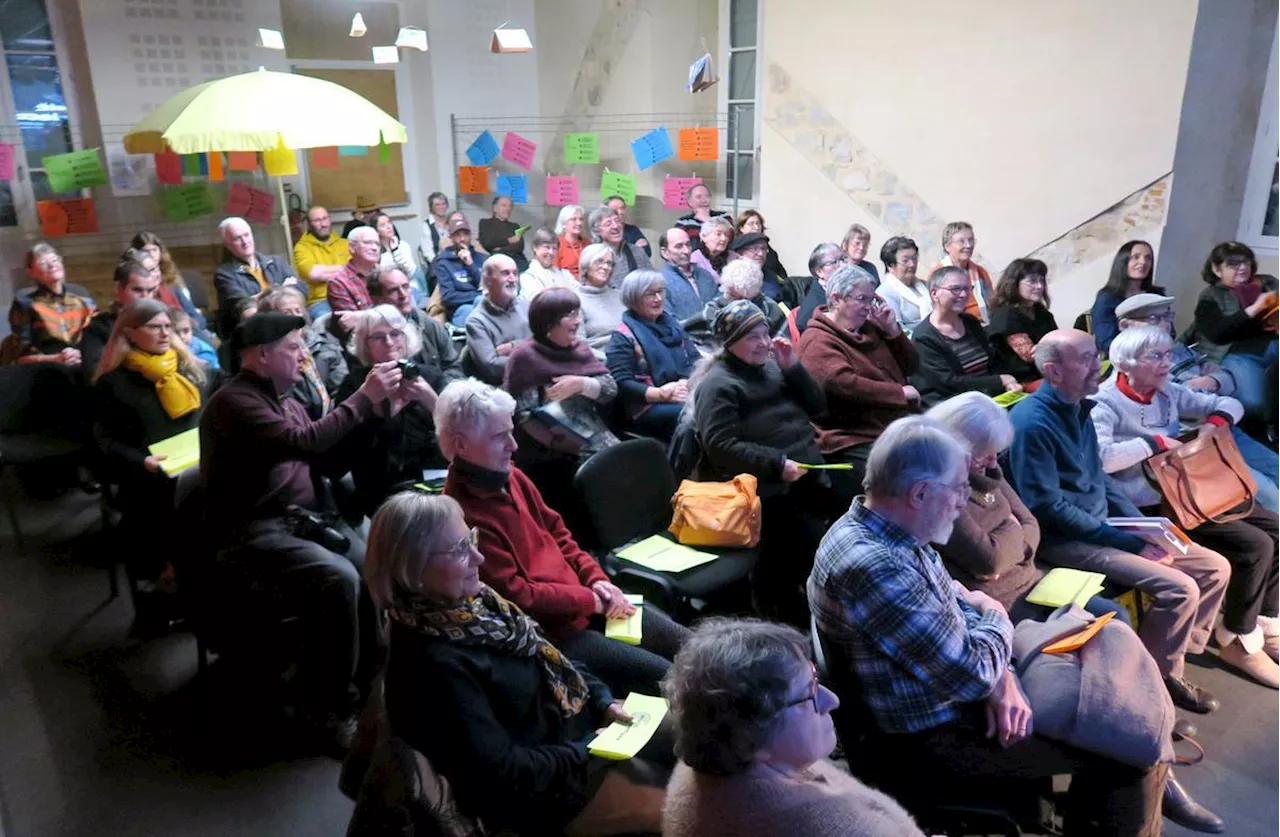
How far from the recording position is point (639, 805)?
75.9 inches

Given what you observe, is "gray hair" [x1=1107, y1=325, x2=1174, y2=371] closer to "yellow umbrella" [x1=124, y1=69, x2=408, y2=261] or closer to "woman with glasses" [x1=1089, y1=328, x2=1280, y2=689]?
"woman with glasses" [x1=1089, y1=328, x2=1280, y2=689]

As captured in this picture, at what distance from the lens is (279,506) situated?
2893mm

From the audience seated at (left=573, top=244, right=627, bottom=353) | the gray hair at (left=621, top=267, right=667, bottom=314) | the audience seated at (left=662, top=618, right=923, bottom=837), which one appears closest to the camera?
the audience seated at (left=662, top=618, right=923, bottom=837)

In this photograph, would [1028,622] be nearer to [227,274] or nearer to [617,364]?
[617,364]

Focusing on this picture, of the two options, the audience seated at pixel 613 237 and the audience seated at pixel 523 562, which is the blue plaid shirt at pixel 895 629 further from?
the audience seated at pixel 613 237

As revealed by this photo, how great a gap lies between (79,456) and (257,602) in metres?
1.96

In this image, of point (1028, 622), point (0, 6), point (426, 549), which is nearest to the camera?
point (426, 549)

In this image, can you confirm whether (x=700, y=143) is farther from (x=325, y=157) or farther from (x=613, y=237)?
(x=325, y=157)

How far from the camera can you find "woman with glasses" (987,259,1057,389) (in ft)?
15.2

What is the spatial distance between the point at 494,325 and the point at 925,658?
10.3ft

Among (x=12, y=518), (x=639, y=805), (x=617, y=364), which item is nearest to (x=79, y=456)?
(x=12, y=518)

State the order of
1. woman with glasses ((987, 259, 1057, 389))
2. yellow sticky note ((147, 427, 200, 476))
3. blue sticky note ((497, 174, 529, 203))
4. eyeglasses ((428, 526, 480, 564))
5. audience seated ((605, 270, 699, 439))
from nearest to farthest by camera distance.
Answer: eyeglasses ((428, 526, 480, 564)) < yellow sticky note ((147, 427, 200, 476)) < audience seated ((605, 270, 699, 439)) < woman with glasses ((987, 259, 1057, 389)) < blue sticky note ((497, 174, 529, 203))

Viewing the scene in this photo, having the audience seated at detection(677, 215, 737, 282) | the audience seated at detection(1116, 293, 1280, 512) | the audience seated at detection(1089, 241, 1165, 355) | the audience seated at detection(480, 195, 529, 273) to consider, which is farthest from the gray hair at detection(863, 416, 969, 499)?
the audience seated at detection(480, 195, 529, 273)

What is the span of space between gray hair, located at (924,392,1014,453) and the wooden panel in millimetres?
7263
